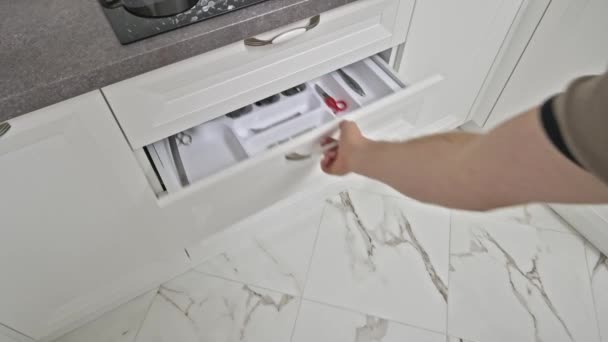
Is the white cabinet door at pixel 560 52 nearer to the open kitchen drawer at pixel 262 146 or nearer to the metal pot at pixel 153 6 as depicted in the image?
the open kitchen drawer at pixel 262 146

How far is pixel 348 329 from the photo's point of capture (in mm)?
1157

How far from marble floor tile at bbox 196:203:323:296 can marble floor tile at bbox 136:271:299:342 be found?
0.09 feet

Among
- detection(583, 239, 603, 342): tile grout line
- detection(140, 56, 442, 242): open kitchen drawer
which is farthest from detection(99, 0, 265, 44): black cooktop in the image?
detection(583, 239, 603, 342): tile grout line

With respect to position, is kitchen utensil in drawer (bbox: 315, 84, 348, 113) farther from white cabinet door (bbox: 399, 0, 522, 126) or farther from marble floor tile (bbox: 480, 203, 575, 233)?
marble floor tile (bbox: 480, 203, 575, 233)

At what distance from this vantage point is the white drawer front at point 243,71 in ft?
2.23

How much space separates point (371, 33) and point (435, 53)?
0.90ft

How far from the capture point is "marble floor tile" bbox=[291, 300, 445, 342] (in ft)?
3.75

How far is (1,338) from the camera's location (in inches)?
35.4

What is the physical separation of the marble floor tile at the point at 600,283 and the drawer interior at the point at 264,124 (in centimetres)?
95

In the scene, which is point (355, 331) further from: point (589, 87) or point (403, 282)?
point (589, 87)

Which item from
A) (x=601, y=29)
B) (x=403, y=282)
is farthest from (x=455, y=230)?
(x=601, y=29)

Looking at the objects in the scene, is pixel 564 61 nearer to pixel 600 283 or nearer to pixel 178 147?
pixel 600 283

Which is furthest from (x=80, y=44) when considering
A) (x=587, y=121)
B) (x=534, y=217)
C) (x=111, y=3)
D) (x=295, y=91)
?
(x=534, y=217)

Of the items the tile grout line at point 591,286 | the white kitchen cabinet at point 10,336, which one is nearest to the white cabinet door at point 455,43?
the tile grout line at point 591,286
